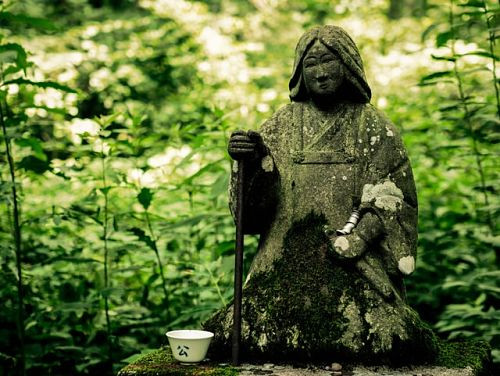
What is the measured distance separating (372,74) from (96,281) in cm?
558

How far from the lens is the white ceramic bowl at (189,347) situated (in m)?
2.91

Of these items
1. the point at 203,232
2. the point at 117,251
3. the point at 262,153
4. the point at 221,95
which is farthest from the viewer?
the point at 221,95

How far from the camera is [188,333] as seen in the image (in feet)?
9.99

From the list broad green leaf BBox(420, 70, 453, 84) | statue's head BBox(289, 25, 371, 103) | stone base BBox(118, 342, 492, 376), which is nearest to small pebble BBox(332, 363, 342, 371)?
stone base BBox(118, 342, 492, 376)

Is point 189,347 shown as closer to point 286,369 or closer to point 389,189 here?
point 286,369

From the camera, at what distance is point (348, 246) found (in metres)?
3.10

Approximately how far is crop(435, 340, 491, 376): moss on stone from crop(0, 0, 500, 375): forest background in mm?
642

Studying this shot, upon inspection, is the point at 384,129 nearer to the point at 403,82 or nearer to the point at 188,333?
the point at 188,333

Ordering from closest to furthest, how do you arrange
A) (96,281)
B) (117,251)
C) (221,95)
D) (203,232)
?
(117,251), (96,281), (203,232), (221,95)

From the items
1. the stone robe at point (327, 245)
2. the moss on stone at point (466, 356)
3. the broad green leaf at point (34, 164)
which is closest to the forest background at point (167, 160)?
the broad green leaf at point (34, 164)

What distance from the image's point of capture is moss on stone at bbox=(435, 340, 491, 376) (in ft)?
10.2

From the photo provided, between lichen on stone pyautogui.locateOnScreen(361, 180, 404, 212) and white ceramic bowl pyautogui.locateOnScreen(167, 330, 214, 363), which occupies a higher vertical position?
lichen on stone pyautogui.locateOnScreen(361, 180, 404, 212)

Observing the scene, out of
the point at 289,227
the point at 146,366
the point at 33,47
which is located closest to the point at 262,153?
the point at 289,227

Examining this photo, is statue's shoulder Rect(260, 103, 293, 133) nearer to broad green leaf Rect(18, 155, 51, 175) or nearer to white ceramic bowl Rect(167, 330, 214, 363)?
white ceramic bowl Rect(167, 330, 214, 363)
